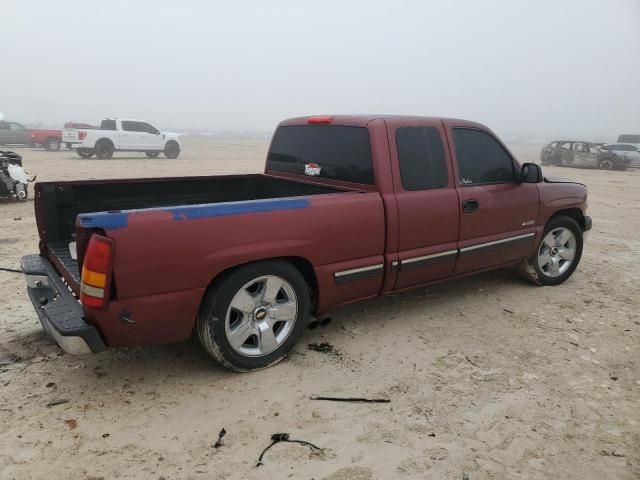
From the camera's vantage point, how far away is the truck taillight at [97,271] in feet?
8.71

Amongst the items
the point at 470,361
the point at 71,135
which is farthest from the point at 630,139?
the point at 470,361

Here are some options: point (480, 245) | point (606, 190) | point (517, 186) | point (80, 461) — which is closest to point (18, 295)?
point (80, 461)

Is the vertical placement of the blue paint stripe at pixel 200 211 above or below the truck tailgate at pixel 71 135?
below

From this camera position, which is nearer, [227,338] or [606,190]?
[227,338]

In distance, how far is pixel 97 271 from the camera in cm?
269

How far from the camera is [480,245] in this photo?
14.7ft

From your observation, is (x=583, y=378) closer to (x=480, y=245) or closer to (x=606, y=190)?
(x=480, y=245)

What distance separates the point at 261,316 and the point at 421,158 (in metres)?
1.83

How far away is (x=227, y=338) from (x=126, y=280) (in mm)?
771

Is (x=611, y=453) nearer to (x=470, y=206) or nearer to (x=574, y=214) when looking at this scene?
(x=470, y=206)

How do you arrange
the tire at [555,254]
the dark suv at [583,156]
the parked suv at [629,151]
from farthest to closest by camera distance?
the parked suv at [629,151], the dark suv at [583,156], the tire at [555,254]

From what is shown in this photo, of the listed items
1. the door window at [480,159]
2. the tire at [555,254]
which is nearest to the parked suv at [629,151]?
the tire at [555,254]

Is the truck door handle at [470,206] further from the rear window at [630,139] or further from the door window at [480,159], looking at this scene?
the rear window at [630,139]

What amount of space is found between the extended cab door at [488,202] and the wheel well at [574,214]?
521 millimetres
